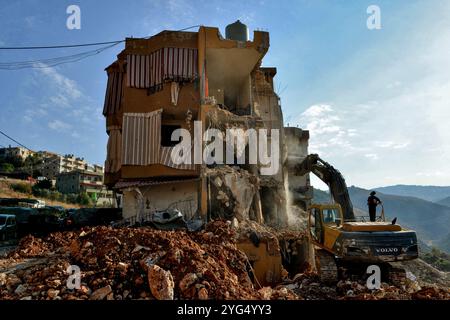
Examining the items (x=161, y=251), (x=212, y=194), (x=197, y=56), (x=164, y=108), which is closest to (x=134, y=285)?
(x=161, y=251)

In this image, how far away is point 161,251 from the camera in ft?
26.0

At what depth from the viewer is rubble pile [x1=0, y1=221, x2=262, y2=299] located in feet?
20.4

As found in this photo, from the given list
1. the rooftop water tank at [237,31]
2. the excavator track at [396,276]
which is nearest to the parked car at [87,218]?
the rooftop water tank at [237,31]

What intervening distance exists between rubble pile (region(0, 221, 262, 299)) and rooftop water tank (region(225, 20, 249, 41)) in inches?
644

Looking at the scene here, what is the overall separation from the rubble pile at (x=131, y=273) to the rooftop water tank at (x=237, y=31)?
644 inches

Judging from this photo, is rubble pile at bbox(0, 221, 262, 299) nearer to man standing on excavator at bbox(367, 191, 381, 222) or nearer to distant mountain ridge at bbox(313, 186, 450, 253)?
man standing on excavator at bbox(367, 191, 381, 222)

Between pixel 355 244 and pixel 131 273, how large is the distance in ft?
19.7

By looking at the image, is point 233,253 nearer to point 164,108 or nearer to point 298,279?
point 298,279

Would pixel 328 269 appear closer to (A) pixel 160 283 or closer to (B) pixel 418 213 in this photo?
(A) pixel 160 283

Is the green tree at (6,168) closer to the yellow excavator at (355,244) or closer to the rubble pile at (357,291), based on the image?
the rubble pile at (357,291)

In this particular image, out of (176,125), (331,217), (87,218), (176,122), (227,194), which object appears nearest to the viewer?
(331,217)

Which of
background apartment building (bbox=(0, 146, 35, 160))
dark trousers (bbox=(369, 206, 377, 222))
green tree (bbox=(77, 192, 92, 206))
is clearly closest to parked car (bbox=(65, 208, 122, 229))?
dark trousers (bbox=(369, 206, 377, 222))

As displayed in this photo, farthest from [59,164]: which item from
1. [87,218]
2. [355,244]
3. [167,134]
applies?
[355,244]

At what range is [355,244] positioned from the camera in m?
8.24
